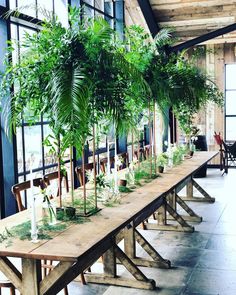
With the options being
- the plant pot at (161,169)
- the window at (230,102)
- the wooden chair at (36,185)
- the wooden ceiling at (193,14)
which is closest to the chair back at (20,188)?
the wooden chair at (36,185)

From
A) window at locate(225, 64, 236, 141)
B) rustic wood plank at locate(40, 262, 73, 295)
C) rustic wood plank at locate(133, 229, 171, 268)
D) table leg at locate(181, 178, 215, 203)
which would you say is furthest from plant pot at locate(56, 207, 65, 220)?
window at locate(225, 64, 236, 141)

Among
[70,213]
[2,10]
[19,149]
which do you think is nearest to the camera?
[70,213]

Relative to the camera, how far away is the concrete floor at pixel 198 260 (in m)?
3.76

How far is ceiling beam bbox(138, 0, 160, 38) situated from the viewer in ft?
26.8

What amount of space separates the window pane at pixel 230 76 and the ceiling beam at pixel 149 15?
2524 mm

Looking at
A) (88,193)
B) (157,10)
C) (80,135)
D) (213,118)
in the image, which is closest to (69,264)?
(80,135)

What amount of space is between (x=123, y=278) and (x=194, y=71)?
3.39 meters

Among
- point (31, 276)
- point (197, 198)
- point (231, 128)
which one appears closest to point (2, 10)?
point (31, 276)

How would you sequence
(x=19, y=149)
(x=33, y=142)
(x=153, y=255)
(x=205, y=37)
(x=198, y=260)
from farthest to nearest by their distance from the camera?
(x=205, y=37)
(x=33, y=142)
(x=19, y=149)
(x=198, y=260)
(x=153, y=255)

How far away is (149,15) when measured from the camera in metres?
8.51

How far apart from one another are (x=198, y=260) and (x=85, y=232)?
1.97 meters

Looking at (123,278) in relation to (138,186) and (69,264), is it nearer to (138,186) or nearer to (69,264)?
(138,186)

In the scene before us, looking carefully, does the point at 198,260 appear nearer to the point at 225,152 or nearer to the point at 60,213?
the point at 60,213

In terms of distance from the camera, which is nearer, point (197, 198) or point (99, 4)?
point (197, 198)
